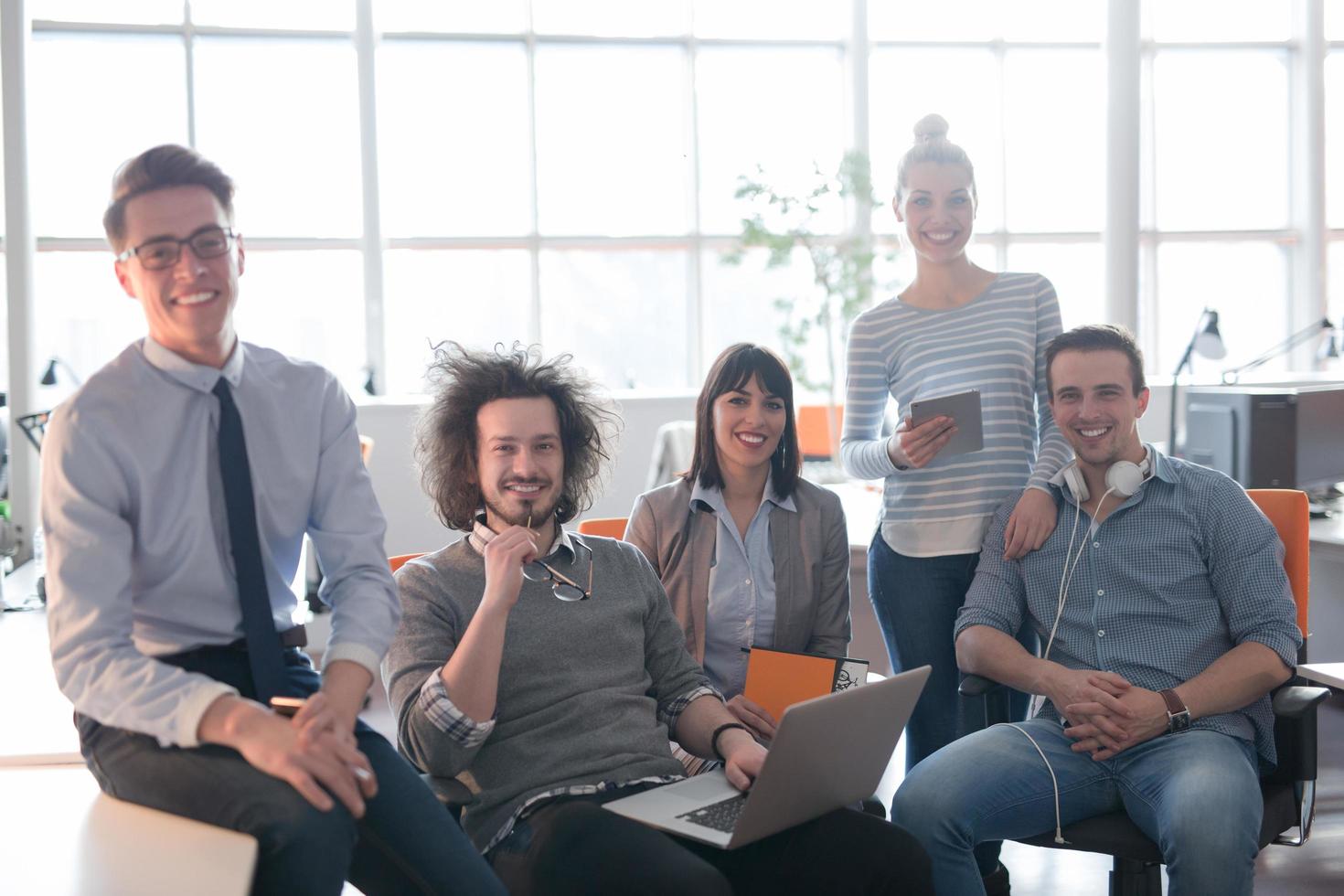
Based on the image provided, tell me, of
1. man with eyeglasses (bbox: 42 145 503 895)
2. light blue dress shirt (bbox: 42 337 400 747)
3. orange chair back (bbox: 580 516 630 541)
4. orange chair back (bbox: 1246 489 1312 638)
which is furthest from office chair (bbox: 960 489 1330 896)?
light blue dress shirt (bbox: 42 337 400 747)

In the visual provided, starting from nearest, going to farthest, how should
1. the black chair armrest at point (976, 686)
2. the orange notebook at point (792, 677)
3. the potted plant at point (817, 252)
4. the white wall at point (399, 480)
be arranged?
the orange notebook at point (792, 677), the black chair armrest at point (976, 686), the white wall at point (399, 480), the potted plant at point (817, 252)

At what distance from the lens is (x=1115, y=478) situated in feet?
7.77

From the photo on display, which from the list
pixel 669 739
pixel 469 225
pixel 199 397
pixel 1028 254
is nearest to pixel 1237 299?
pixel 1028 254

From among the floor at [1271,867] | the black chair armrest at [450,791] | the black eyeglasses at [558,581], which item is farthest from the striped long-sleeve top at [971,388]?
the black chair armrest at [450,791]

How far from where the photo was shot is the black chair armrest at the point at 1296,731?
213 centimetres

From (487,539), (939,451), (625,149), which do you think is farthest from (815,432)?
(487,539)

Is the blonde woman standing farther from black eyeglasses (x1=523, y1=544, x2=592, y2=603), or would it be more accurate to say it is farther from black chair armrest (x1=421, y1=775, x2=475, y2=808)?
black chair armrest (x1=421, y1=775, x2=475, y2=808)

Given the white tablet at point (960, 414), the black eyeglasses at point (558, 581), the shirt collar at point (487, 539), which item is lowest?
the black eyeglasses at point (558, 581)

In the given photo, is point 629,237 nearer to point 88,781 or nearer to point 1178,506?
point 1178,506

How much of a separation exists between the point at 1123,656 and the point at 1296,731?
1.04 ft

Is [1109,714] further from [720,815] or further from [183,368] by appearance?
[183,368]

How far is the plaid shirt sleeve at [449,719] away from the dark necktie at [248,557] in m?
0.24

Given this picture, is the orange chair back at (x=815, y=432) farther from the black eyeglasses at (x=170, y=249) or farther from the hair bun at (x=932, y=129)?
the black eyeglasses at (x=170, y=249)

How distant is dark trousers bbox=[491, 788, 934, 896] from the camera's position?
5.54ft
